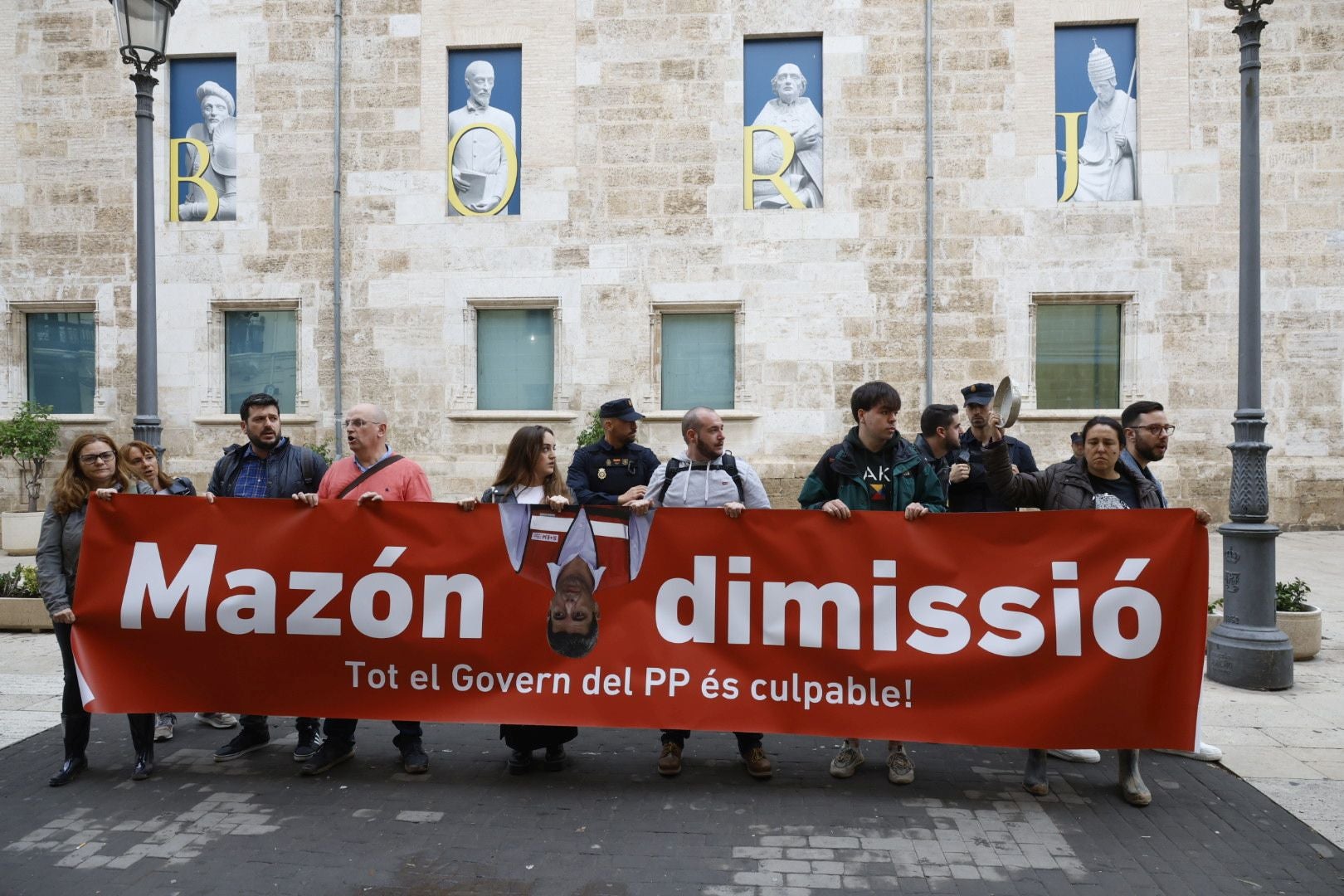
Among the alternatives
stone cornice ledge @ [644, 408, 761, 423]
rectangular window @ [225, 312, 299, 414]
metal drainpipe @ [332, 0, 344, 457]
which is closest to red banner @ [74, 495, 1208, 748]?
stone cornice ledge @ [644, 408, 761, 423]

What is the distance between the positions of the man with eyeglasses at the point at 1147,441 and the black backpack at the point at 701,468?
213cm

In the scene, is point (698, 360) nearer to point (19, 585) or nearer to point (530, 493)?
point (19, 585)

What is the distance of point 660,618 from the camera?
15.2 feet

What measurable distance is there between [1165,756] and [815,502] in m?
2.55

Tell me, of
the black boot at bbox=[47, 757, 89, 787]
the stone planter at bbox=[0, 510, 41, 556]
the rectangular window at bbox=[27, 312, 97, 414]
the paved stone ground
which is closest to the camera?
the paved stone ground

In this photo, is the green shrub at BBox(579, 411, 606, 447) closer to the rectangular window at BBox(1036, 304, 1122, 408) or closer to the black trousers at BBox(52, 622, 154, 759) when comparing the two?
the rectangular window at BBox(1036, 304, 1122, 408)

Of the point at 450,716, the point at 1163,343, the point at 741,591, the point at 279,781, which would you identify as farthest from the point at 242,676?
the point at 1163,343

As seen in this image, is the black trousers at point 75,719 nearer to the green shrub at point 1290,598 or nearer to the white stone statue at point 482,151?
the green shrub at point 1290,598

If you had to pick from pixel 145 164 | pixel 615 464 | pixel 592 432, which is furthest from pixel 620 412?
pixel 592 432

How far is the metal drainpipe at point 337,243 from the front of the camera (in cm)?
1416

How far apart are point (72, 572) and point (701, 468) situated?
3542 mm

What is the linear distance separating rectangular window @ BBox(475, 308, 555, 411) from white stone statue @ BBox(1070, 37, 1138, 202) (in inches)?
348

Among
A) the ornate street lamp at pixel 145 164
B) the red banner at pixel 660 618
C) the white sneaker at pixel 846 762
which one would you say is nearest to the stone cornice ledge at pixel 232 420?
the ornate street lamp at pixel 145 164

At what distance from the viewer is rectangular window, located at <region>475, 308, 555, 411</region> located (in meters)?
14.4
